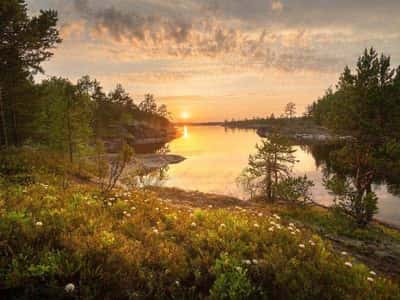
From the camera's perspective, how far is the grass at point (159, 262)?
4520 millimetres

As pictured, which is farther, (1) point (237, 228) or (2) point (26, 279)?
(1) point (237, 228)

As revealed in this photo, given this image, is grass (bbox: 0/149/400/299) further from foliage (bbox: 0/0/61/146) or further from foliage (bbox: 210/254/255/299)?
foliage (bbox: 0/0/61/146)

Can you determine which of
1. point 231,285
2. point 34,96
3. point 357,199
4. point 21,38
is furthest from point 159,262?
point 34,96

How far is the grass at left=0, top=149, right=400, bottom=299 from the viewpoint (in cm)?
452

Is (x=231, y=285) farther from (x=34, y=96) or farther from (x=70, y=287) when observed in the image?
(x=34, y=96)

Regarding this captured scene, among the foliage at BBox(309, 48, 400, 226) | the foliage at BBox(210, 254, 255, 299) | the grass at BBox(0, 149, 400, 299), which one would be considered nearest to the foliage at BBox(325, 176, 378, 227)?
the foliage at BBox(309, 48, 400, 226)

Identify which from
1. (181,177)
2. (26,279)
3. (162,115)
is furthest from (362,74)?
(162,115)

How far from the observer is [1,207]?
22.5ft

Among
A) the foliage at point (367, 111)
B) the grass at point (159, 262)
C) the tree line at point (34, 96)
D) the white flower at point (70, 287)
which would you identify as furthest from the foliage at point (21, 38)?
the foliage at point (367, 111)

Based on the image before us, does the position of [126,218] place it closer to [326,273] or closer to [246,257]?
[246,257]

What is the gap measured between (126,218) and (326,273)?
5.60 metres

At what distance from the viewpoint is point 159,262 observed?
216 inches

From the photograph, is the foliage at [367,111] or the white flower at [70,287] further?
the foliage at [367,111]

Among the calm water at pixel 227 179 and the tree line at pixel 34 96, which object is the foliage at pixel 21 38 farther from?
the calm water at pixel 227 179
